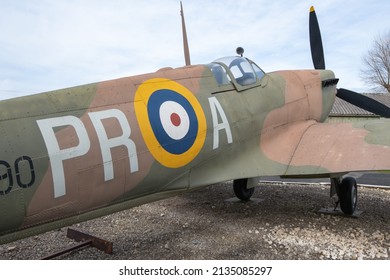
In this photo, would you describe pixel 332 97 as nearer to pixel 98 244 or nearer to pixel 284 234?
pixel 284 234

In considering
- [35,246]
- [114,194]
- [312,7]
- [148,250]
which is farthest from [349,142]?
[35,246]

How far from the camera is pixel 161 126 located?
4262 millimetres

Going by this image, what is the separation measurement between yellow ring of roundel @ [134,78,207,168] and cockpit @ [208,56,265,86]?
97cm

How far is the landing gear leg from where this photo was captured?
636cm

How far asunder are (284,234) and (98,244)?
9.29ft

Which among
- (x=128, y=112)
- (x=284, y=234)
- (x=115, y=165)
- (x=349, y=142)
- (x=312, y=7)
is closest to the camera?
(x=115, y=165)

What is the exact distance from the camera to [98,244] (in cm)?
505

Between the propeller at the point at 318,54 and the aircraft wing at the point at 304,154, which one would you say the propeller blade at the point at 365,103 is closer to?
the propeller at the point at 318,54

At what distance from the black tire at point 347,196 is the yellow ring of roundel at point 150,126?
3224 millimetres

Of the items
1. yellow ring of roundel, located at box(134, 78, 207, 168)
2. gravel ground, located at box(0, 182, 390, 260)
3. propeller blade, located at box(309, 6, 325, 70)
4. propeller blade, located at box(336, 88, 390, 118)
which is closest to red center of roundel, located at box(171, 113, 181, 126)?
yellow ring of roundel, located at box(134, 78, 207, 168)

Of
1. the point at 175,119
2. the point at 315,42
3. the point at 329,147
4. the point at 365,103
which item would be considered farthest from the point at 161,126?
the point at 315,42

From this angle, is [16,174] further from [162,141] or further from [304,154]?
[304,154]

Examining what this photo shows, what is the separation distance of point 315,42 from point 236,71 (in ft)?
13.3

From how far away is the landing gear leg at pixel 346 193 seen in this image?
6.36 meters
